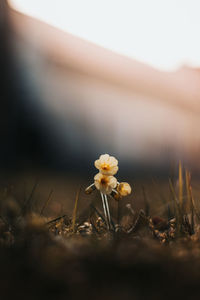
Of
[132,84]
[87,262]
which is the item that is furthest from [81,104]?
[87,262]

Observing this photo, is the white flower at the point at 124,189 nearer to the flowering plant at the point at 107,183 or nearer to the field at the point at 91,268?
the flowering plant at the point at 107,183

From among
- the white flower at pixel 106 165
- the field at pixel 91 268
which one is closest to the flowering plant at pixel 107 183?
the white flower at pixel 106 165

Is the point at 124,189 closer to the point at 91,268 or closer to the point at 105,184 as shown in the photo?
the point at 105,184

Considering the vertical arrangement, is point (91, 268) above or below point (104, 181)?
below

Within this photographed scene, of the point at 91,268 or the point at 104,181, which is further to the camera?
the point at 104,181

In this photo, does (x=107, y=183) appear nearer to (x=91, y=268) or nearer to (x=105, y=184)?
(x=105, y=184)

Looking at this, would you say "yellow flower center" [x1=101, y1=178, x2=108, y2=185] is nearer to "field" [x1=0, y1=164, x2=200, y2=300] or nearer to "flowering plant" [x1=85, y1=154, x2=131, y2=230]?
"flowering plant" [x1=85, y1=154, x2=131, y2=230]

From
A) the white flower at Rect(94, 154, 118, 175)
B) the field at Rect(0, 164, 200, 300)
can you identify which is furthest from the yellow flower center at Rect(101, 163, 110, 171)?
the field at Rect(0, 164, 200, 300)

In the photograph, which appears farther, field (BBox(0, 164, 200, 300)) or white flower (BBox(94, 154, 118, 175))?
white flower (BBox(94, 154, 118, 175))

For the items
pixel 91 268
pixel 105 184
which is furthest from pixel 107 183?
pixel 91 268

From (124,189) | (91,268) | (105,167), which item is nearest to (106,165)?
(105,167)
